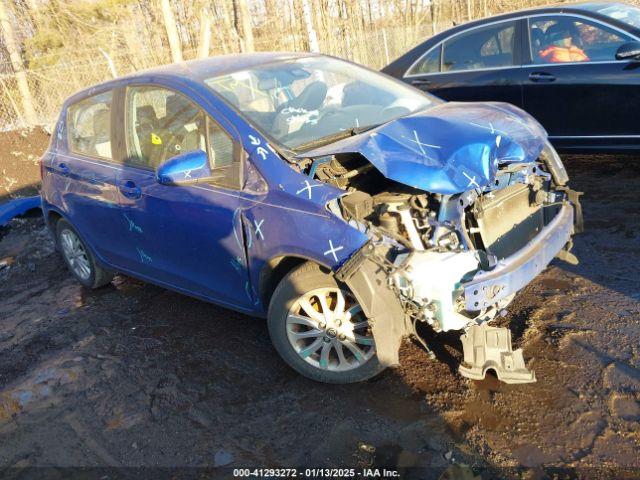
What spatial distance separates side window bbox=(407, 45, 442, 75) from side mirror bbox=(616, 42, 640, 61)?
1888 mm

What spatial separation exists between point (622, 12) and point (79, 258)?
5.73 metres

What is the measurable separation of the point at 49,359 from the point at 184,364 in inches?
44.9

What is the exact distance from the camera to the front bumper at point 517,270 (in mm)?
2758

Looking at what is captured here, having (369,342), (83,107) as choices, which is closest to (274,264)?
(369,342)

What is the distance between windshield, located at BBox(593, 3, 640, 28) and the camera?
5.29 meters

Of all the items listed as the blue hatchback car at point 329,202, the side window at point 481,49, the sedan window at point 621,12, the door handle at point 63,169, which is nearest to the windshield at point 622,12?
the sedan window at point 621,12

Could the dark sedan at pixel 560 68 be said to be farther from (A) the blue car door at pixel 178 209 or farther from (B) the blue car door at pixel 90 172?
(B) the blue car door at pixel 90 172

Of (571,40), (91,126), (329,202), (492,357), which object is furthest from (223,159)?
(571,40)

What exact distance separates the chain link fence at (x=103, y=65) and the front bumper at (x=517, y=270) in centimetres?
988

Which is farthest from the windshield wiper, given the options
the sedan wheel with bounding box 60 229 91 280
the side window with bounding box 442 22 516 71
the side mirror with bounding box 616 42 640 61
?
the side window with bounding box 442 22 516 71

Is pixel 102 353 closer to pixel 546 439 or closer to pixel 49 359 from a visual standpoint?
pixel 49 359

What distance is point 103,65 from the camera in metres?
13.0

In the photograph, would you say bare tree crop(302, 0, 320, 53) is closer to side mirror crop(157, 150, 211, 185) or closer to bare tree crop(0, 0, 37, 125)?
Result: bare tree crop(0, 0, 37, 125)

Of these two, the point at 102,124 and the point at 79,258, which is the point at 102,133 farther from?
the point at 79,258
